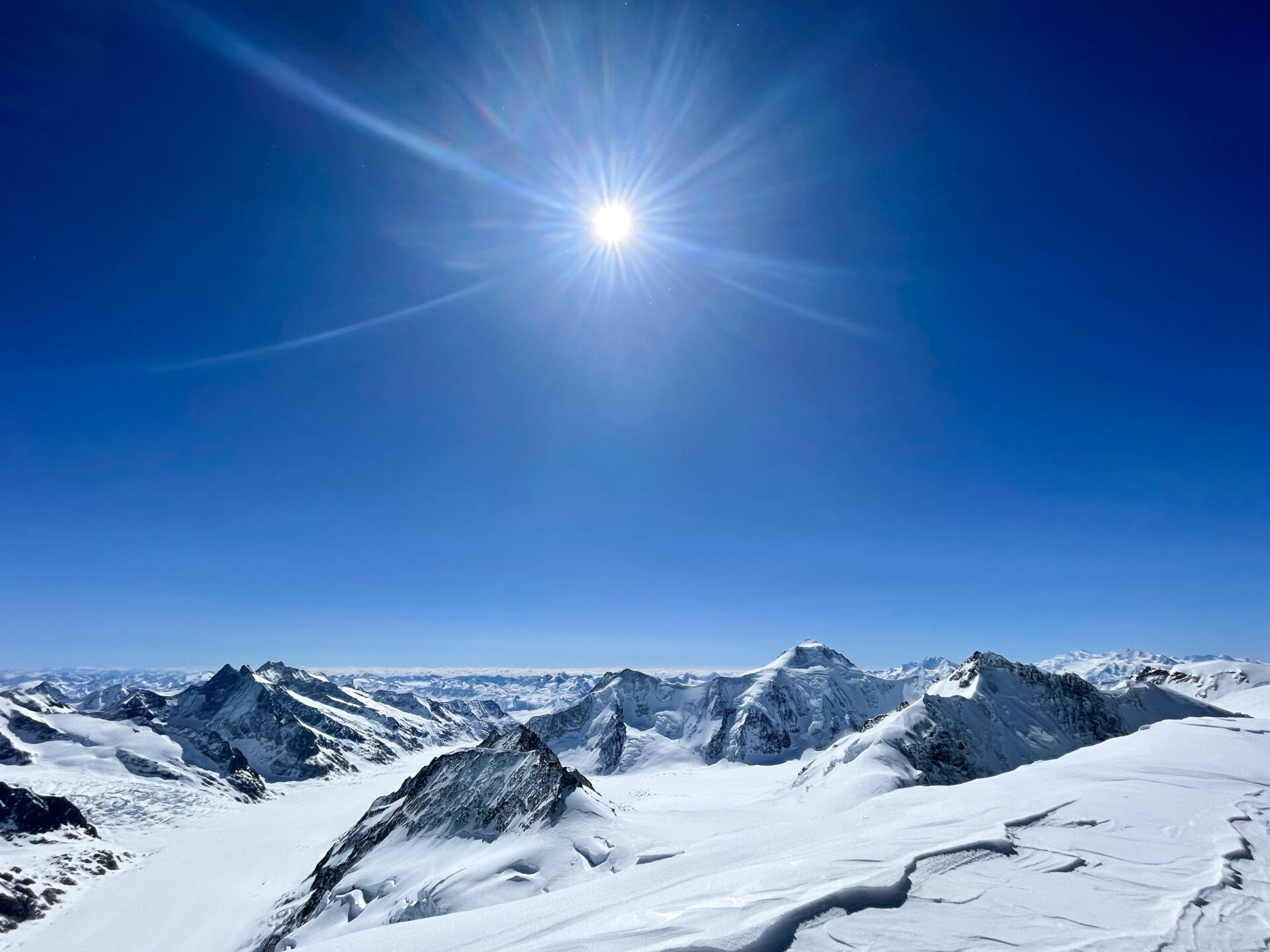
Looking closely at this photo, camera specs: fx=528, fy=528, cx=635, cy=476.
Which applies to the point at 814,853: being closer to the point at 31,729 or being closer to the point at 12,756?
the point at 12,756

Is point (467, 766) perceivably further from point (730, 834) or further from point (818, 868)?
point (818, 868)

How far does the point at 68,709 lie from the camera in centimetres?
18462

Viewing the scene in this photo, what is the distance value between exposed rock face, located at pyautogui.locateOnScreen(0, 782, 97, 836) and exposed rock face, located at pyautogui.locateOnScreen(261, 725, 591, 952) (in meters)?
86.7

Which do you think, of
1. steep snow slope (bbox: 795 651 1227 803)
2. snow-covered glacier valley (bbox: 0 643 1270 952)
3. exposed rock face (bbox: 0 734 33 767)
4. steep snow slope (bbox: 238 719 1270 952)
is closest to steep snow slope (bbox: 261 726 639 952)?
snow-covered glacier valley (bbox: 0 643 1270 952)

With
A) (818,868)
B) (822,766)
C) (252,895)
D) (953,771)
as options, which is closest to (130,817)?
(252,895)

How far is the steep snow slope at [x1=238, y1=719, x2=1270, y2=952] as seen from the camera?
776 centimetres

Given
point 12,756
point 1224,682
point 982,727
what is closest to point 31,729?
point 12,756

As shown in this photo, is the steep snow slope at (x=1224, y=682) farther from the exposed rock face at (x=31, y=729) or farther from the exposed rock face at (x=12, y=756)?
the exposed rock face at (x=31, y=729)

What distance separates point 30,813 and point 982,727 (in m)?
162

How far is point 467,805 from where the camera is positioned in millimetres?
46250

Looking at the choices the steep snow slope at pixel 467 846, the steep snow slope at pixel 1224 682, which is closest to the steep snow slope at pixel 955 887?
the steep snow slope at pixel 467 846

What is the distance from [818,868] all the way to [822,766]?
78.3 meters

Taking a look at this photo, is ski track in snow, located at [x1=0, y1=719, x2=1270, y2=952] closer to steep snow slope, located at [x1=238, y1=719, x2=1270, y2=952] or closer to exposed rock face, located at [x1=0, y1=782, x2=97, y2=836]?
steep snow slope, located at [x1=238, y1=719, x2=1270, y2=952]

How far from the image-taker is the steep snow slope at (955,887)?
25.5ft
